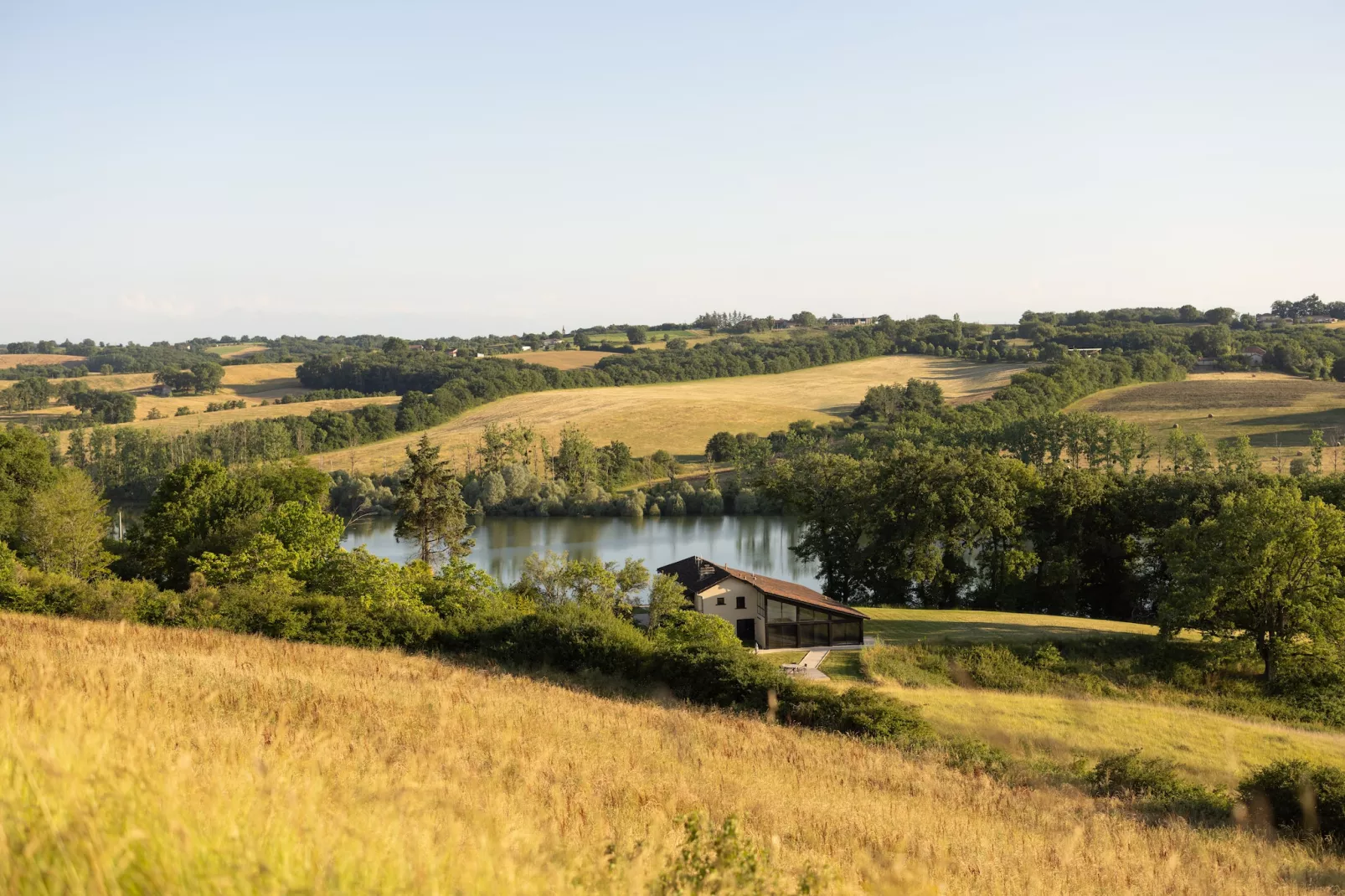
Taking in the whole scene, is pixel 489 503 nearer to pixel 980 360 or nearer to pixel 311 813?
pixel 311 813

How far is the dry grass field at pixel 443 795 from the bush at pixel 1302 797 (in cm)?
146

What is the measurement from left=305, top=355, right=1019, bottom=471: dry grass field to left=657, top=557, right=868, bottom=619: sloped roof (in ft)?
163

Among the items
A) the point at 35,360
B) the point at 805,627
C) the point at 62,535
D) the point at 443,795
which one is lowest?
the point at 805,627

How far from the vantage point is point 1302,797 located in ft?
45.5

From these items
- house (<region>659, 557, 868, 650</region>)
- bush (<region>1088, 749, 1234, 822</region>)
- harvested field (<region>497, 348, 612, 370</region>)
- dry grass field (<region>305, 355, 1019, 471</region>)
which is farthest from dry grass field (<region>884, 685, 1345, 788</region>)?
harvested field (<region>497, 348, 612, 370</region>)

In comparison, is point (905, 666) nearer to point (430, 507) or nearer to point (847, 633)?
point (847, 633)

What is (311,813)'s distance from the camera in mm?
3127

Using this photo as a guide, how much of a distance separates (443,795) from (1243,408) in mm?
100537

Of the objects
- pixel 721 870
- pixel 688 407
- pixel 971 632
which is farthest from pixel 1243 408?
pixel 721 870

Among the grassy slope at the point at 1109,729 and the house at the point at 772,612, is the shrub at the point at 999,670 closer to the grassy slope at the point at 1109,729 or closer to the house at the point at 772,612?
the grassy slope at the point at 1109,729

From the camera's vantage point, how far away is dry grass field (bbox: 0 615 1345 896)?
9.46 ft

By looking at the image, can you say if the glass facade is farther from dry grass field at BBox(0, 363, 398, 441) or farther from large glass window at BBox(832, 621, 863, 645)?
dry grass field at BBox(0, 363, 398, 441)

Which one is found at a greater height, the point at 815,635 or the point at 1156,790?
the point at 1156,790

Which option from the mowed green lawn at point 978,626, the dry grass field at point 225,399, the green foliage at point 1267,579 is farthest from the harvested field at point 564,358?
the green foliage at point 1267,579
